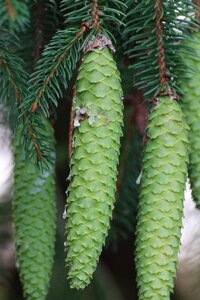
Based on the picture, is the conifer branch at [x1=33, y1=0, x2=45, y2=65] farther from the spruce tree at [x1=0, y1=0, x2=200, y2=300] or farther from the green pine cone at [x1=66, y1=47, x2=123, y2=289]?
the green pine cone at [x1=66, y1=47, x2=123, y2=289]

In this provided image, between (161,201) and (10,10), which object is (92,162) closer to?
(161,201)

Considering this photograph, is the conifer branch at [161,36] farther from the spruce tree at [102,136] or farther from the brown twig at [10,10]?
the brown twig at [10,10]

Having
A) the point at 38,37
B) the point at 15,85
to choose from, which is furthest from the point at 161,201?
the point at 38,37

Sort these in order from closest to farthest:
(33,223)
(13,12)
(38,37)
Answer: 1. (13,12)
2. (33,223)
3. (38,37)

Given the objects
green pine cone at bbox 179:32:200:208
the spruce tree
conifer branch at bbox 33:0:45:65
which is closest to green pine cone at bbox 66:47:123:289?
the spruce tree

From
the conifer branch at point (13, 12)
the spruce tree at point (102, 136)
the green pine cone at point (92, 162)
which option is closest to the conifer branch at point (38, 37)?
the spruce tree at point (102, 136)
